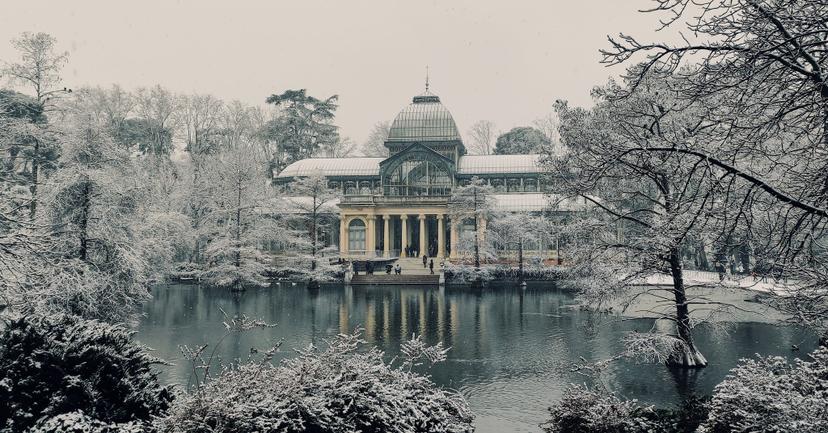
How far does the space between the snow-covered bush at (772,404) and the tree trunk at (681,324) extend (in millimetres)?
5661

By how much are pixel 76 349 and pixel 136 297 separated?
37.4 feet

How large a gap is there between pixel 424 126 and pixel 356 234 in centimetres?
1226

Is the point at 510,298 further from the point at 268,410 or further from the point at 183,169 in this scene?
A: the point at 183,169

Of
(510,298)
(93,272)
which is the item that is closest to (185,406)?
(93,272)

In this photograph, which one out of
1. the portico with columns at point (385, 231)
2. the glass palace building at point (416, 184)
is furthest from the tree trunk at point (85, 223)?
the portico with columns at point (385, 231)

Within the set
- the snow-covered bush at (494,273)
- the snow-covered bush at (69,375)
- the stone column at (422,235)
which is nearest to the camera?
the snow-covered bush at (69,375)

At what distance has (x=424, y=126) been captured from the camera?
48.4 m

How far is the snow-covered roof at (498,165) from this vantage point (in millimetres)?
46781

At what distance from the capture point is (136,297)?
16.6 m

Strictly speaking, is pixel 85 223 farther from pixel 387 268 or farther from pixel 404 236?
pixel 404 236

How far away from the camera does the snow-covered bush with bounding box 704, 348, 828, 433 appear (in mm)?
5391

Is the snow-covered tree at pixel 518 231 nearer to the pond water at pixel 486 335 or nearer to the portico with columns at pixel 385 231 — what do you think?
the pond water at pixel 486 335

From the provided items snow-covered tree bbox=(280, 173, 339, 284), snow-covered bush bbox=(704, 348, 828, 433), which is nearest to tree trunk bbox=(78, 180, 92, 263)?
snow-covered bush bbox=(704, 348, 828, 433)

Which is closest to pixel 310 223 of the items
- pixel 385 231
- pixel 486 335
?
pixel 385 231
